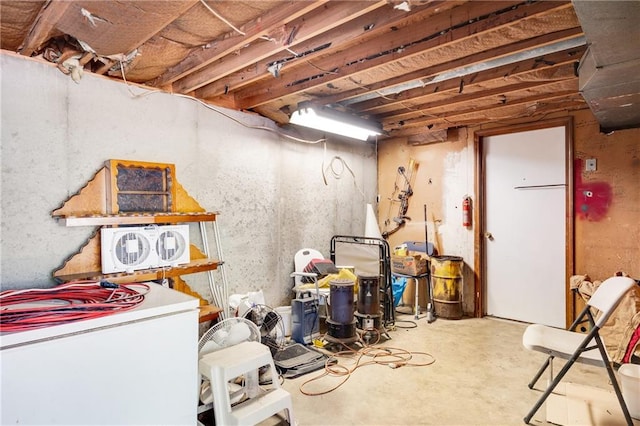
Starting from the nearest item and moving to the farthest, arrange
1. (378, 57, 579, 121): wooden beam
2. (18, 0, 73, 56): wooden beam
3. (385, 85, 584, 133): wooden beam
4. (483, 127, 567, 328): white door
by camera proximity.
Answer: (18, 0, 73, 56): wooden beam → (378, 57, 579, 121): wooden beam → (385, 85, 584, 133): wooden beam → (483, 127, 567, 328): white door

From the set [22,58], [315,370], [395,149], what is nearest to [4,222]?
[22,58]

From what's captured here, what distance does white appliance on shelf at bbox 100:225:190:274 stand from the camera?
8.23ft

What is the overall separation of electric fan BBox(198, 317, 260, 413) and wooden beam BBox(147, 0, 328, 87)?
1.83m

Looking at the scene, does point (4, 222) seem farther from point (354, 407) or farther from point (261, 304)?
point (354, 407)

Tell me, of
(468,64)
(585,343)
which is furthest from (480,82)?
(585,343)

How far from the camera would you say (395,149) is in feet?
17.4

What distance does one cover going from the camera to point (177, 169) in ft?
10.3

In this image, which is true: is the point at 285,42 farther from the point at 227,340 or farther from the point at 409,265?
the point at 409,265

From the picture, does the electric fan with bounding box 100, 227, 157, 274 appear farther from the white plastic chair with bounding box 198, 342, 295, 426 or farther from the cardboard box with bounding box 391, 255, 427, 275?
the cardboard box with bounding box 391, 255, 427, 275

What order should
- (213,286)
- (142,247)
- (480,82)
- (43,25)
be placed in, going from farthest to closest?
(213,286), (480,82), (142,247), (43,25)

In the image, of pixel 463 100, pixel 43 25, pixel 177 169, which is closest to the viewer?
pixel 43 25

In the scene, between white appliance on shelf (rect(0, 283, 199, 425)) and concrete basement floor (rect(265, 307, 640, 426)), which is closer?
white appliance on shelf (rect(0, 283, 199, 425))

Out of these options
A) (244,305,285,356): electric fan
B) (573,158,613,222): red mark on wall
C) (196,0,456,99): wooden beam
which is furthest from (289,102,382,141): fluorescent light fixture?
(573,158,613,222): red mark on wall

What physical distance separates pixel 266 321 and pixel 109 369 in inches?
62.0
